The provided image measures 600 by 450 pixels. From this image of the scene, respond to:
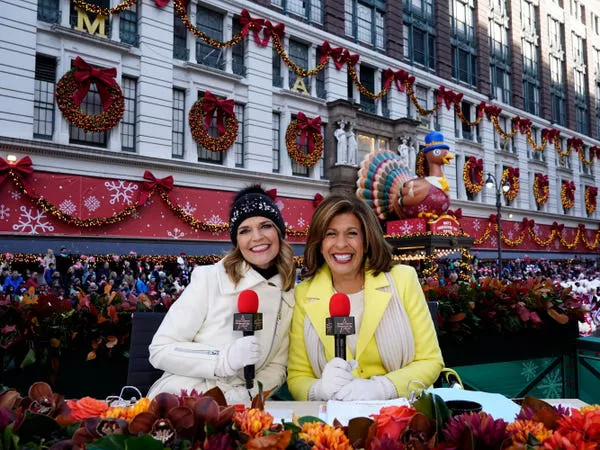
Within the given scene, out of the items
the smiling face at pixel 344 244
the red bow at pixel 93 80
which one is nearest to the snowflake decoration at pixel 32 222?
the red bow at pixel 93 80

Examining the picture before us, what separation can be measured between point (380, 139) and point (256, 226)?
24.6 meters

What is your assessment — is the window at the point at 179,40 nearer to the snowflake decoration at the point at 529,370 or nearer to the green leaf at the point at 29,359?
the green leaf at the point at 29,359

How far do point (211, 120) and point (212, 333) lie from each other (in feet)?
60.1

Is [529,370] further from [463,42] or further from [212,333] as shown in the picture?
[463,42]

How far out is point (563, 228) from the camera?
39438 millimetres

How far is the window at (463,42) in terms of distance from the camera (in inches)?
1321

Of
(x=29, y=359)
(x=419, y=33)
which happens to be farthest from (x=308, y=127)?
(x=29, y=359)

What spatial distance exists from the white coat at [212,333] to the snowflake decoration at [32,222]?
14.5 metres

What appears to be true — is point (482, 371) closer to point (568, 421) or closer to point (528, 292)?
point (528, 292)

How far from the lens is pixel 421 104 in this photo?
100.0ft

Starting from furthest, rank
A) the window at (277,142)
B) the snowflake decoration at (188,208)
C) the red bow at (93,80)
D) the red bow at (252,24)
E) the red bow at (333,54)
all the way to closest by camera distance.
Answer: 1. the red bow at (333,54)
2. the window at (277,142)
3. the red bow at (252,24)
4. the snowflake decoration at (188,208)
5. the red bow at (93,80)

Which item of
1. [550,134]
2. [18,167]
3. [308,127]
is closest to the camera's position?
[18,167]

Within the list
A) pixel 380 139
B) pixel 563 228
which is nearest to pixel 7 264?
pixel 380 139

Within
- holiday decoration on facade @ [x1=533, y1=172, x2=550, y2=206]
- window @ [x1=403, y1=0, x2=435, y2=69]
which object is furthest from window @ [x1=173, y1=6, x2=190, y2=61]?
holiday decoration on facade @ [x1=533, y1=172, x2=550, y2=206]
